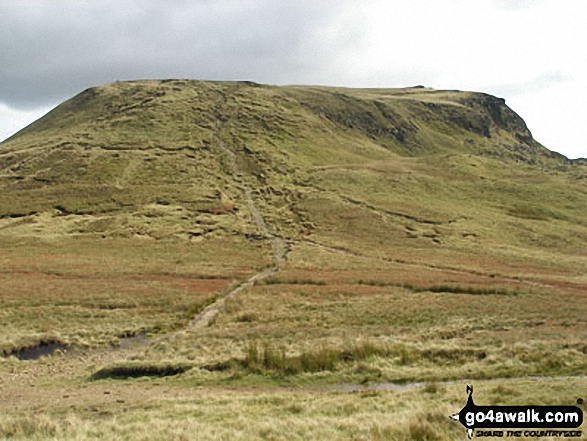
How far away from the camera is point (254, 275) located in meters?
51.8

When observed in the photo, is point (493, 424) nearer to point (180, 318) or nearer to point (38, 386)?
point (38, 386)

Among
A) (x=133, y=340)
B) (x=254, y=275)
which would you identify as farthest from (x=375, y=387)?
(x=254, y=275)

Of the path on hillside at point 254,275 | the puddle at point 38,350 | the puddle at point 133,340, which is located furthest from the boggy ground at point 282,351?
the path on hillside at point 254,275

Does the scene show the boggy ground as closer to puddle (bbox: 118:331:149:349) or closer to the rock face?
puddle (bbox: 118:331:149:349)

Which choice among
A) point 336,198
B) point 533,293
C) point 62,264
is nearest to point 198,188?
point 336,198

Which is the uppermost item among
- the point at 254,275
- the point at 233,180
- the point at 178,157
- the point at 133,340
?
the point at 178,157

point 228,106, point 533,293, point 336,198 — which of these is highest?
Answer: point 228,106

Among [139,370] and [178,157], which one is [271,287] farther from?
[178,157]

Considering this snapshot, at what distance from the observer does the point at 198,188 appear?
335 feet

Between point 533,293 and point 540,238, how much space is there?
4865cm

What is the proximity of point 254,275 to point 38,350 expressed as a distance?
2673 centimetres

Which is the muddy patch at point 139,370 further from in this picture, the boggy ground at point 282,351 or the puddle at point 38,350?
the puddle at point 38,350

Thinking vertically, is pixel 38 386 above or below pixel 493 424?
below

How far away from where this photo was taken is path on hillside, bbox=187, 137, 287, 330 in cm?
3481
